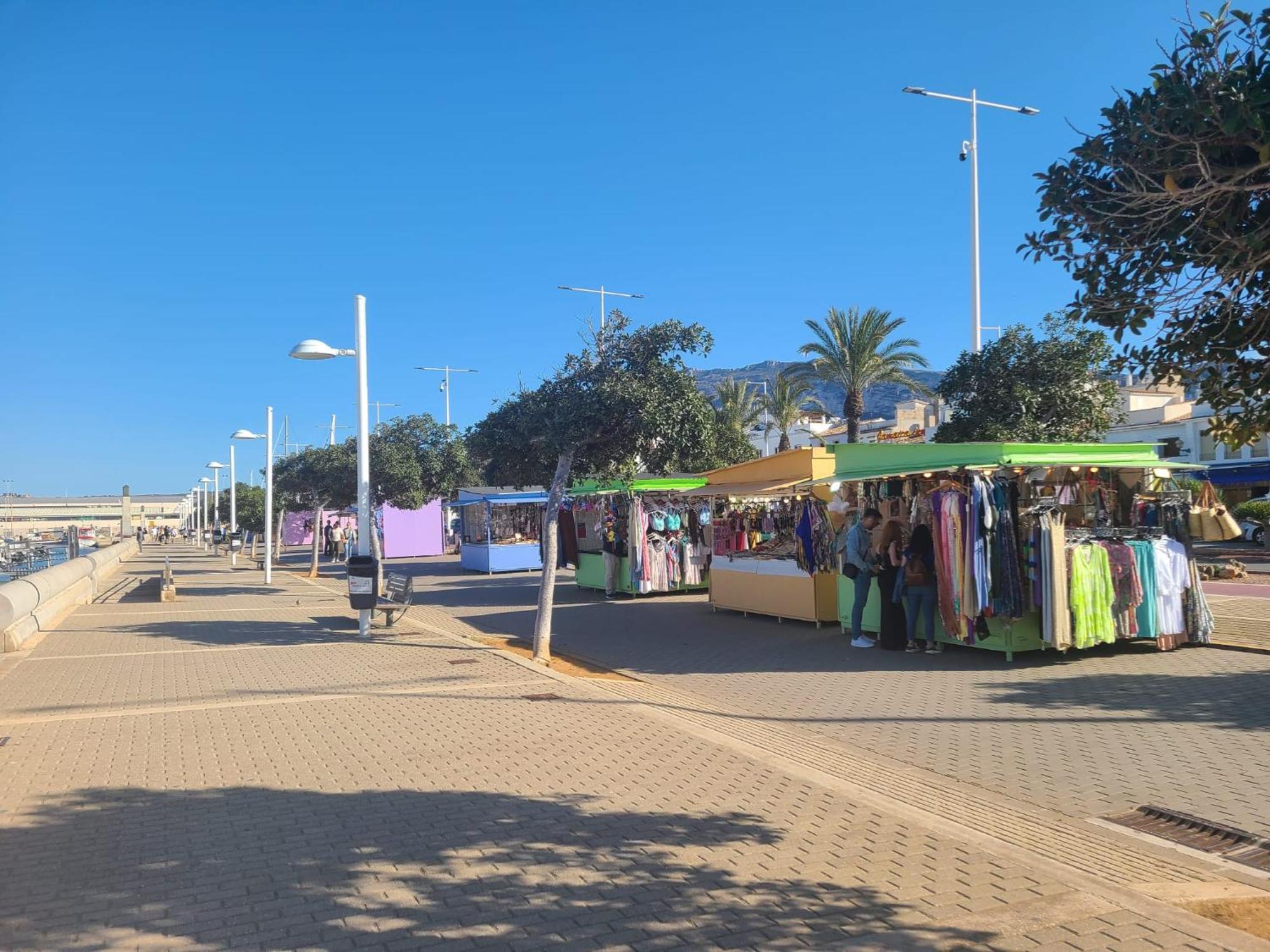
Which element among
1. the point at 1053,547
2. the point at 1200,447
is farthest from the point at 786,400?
the point at 1053,547

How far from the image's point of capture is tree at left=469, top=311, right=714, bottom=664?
12172mm

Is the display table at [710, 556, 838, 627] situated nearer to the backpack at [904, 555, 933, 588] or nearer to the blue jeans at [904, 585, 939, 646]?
the blue jeans at [904, 585, 939, 646]

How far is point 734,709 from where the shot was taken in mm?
8883

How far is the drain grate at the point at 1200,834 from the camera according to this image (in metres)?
4.84

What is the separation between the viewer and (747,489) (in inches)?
596

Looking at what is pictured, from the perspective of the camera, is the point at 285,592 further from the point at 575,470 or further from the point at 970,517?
the point at 970,517

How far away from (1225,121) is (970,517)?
7344 millimetres

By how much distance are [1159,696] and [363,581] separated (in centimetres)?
1068

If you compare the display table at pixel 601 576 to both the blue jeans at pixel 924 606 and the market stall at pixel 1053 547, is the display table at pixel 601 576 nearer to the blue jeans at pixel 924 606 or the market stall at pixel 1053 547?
the blue jeans at pixel 924 606

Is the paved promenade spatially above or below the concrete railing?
below

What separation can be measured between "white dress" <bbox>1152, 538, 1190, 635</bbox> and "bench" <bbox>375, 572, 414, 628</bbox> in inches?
432

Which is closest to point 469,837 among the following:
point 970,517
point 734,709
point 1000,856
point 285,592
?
point 1000,856

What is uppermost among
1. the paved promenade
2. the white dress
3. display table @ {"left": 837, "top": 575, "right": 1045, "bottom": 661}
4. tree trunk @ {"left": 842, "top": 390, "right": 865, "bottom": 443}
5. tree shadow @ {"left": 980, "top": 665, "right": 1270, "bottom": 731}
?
tree trunk @ {"left": 842, "top": 390, "right": 865, "bottom": 443}

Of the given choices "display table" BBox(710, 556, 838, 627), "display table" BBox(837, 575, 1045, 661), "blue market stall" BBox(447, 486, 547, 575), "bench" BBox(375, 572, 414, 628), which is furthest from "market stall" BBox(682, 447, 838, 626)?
"blue market stall" BBox(447, 486, 547, 575)
